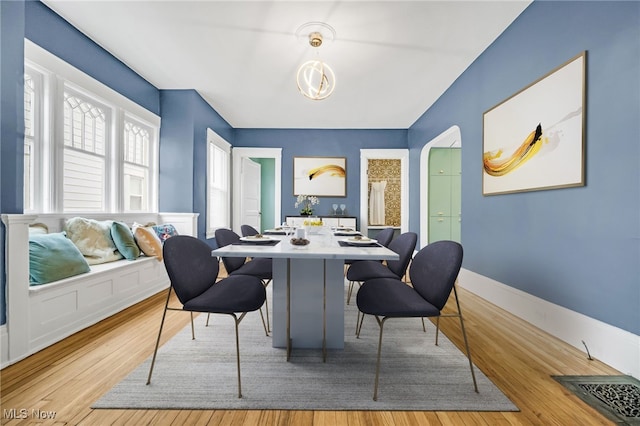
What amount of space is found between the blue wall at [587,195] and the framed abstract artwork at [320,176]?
351 centimetres

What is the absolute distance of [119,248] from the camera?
3.10m

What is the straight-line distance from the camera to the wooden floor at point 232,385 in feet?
4.48

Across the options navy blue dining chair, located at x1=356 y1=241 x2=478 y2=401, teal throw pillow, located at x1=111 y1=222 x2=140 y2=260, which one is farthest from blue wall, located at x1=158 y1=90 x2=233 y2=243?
navy blue dining chair, located at x1=356 y1=241 x2=478 y2=401

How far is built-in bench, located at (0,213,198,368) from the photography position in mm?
1825

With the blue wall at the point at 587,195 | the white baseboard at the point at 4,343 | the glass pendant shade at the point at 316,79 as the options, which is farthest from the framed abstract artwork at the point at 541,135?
the white baseboard at the point at 4,343

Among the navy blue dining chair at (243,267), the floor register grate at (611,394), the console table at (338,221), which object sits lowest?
the floor register grate at (611,394)

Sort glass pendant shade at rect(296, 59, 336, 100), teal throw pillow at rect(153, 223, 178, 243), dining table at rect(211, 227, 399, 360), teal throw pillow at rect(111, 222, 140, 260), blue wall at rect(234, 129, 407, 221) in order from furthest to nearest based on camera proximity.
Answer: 1. blue wall at rect(234, 129, 407, 221)
2. teal throw pillow at rect(153, 223, 178, 243)
3. teal throw pillow at rect(111, 222, 140, 260)
4. glass pendant shade at rect(296, 59, 336, 100)
5. dining table at rect(211, 227, 399, 360)

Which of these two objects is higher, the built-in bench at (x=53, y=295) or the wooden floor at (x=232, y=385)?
the built-in bench at (x=53, y=295)

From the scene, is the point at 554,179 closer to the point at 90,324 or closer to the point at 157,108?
the point at 90,324

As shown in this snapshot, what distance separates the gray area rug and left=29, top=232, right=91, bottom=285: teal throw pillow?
3.33 feet

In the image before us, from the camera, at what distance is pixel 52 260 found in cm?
219

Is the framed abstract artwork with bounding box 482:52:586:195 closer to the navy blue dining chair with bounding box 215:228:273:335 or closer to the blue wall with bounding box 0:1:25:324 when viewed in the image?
the navy blue dining chair with bounding box 215:228:273:335

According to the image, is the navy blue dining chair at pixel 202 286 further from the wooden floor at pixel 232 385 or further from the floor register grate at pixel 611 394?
the floor register grate at pixel 611 394

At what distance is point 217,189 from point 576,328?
553cm
